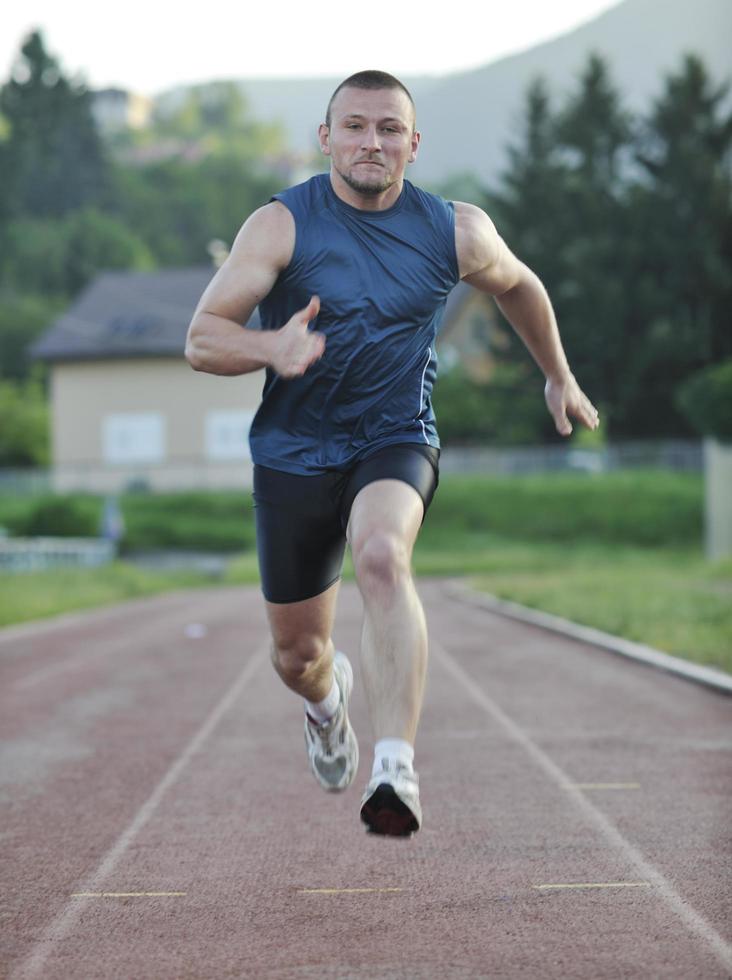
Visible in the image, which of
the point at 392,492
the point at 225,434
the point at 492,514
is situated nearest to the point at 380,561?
the point at 392,492

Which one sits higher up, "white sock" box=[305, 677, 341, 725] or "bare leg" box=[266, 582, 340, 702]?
"bare leg" box=[266, 582, 340, 702]

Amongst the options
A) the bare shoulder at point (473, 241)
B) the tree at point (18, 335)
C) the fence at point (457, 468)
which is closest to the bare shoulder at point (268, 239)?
the bare shoulder at point (473, 241)

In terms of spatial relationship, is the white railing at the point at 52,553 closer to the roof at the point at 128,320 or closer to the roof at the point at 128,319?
the roof at the point at 128,319

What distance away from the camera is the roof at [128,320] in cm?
5212

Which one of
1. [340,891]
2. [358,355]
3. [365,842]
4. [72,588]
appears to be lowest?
[72,588]

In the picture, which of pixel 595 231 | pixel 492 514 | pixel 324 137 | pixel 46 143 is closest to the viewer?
pixel 324 137

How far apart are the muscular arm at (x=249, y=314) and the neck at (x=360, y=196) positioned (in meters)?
0.22

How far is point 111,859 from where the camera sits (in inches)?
→ 206

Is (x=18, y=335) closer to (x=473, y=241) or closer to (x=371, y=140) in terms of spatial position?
(x=473, y=241)

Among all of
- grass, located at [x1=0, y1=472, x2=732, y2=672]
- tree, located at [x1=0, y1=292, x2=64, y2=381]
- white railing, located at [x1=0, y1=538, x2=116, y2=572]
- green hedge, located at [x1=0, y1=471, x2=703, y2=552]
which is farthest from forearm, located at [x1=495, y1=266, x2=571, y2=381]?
tree, located at [x1=0, y1=292, x2=64, y2=381]

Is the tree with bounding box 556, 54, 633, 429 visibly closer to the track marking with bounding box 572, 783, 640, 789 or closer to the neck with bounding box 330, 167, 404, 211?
the track marking with bounding box 572, 783, 640, 789

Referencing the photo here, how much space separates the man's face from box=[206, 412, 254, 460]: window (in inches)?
1832

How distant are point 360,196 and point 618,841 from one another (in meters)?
2.58

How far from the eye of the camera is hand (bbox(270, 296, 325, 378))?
13.4ft
